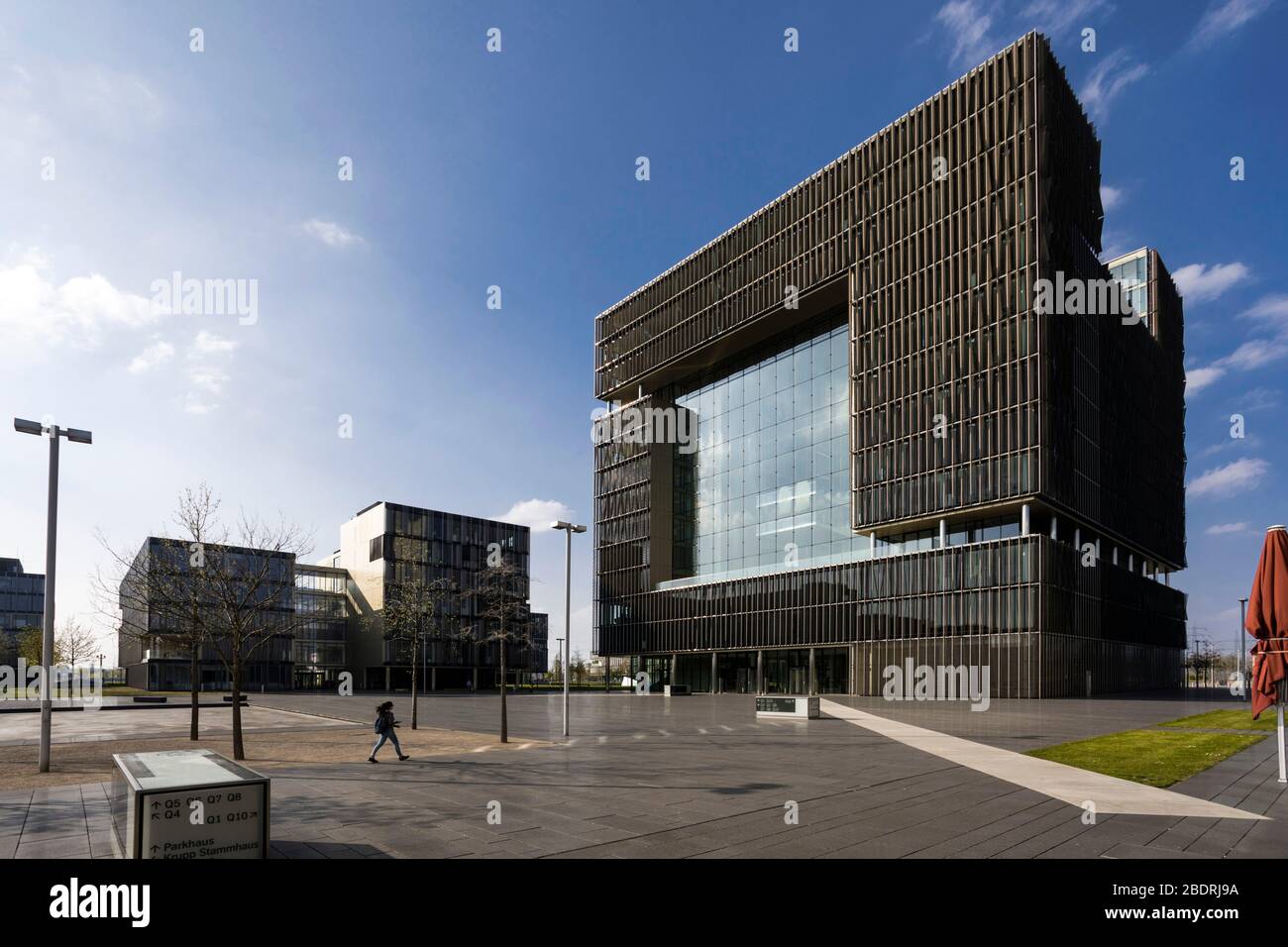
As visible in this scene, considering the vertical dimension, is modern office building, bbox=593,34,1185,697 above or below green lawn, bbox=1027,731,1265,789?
above

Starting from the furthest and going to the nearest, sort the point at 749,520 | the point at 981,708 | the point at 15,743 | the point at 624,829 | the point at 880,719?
the point at 749,520 < the point at 981,708 < the point at 880,719 < the point at 15,743 < the point at 624,829

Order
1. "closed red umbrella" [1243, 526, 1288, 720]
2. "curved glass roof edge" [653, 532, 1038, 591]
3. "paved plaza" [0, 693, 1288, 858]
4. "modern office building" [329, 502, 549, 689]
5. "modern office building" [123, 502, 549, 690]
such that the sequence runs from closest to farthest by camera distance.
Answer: "paved plaza" [0, 693, 1288, 858], "closed red umbrella" [1243, 526, 1288, 720], "curved glass roof edge" [653, 532, 1038, 591], "modern office building" [123, 502, 549, 690], "modern office building" [329, 502, 549, 689]

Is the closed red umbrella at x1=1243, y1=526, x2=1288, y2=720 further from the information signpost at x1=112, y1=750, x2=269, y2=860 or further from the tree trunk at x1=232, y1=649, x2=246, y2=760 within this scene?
the tree trunk at x1=232, y1=649, x2=246, y2=760

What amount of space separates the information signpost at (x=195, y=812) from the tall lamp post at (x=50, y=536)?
1191 centimetres

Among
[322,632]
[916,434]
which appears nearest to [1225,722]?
[916,434]

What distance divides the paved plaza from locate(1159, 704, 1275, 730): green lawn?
29.4 feet

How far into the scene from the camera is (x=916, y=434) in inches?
2357

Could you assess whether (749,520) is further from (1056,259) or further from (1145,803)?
(1145,803)

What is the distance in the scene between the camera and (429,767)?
1814 centimetres

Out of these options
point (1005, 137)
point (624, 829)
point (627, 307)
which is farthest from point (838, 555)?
point (624, 829)

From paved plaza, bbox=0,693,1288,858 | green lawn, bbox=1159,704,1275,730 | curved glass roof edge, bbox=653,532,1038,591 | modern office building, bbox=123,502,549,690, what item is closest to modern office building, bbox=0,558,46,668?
modern office building, bbox=123,502,549,690

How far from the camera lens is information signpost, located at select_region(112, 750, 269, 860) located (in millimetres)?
7562
